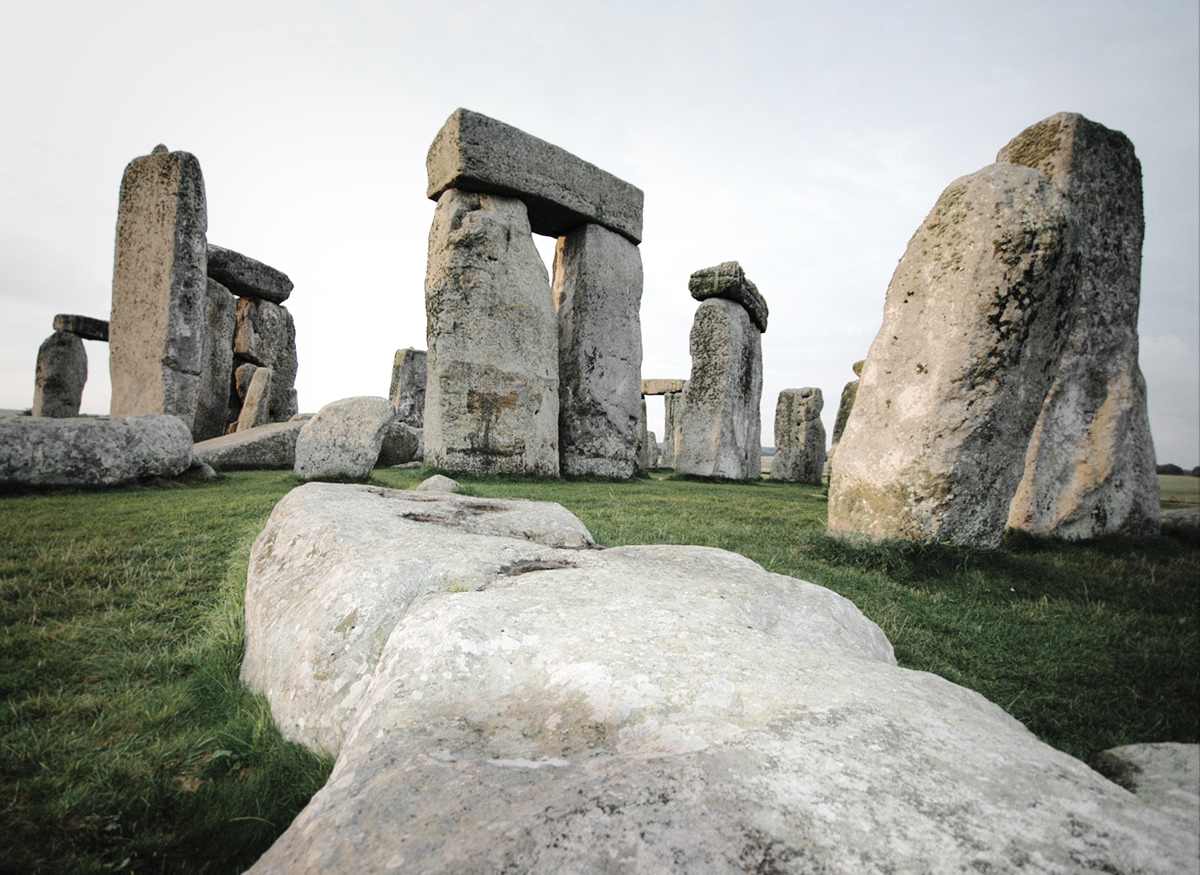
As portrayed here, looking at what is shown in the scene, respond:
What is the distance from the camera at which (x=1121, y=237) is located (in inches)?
181

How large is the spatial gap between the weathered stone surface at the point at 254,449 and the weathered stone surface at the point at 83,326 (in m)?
9.30

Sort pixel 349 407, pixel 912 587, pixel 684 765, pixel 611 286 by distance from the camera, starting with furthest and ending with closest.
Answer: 1. pixel 611 286
2. pixel 349 407
3. pixel 912 587
4. pixel 684 765

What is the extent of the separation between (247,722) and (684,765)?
138 cm

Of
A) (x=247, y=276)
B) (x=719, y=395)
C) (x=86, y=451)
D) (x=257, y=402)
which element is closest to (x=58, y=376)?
(x=247, y=276)

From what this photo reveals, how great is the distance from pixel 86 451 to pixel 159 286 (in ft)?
11.6

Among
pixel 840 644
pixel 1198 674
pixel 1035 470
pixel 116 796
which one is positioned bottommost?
pixel 116 796

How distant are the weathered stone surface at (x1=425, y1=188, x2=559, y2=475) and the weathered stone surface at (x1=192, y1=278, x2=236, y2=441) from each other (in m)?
6.71

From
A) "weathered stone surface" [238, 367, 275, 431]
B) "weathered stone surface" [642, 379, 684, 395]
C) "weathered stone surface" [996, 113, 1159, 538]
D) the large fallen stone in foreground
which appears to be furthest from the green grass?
"weathered stone surface" [642, 379, 684, 395]

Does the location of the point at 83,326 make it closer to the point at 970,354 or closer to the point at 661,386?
the point at 661,386

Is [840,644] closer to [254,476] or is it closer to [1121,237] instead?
[1121,237]

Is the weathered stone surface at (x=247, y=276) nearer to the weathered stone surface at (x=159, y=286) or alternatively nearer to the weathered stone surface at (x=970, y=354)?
the weathered stone surface at (x=159, y=286)

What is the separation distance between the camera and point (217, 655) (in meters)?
2.05

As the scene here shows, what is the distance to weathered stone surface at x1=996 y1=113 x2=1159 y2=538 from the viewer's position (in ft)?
14.5

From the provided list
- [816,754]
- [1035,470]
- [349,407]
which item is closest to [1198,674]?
[816,754]
